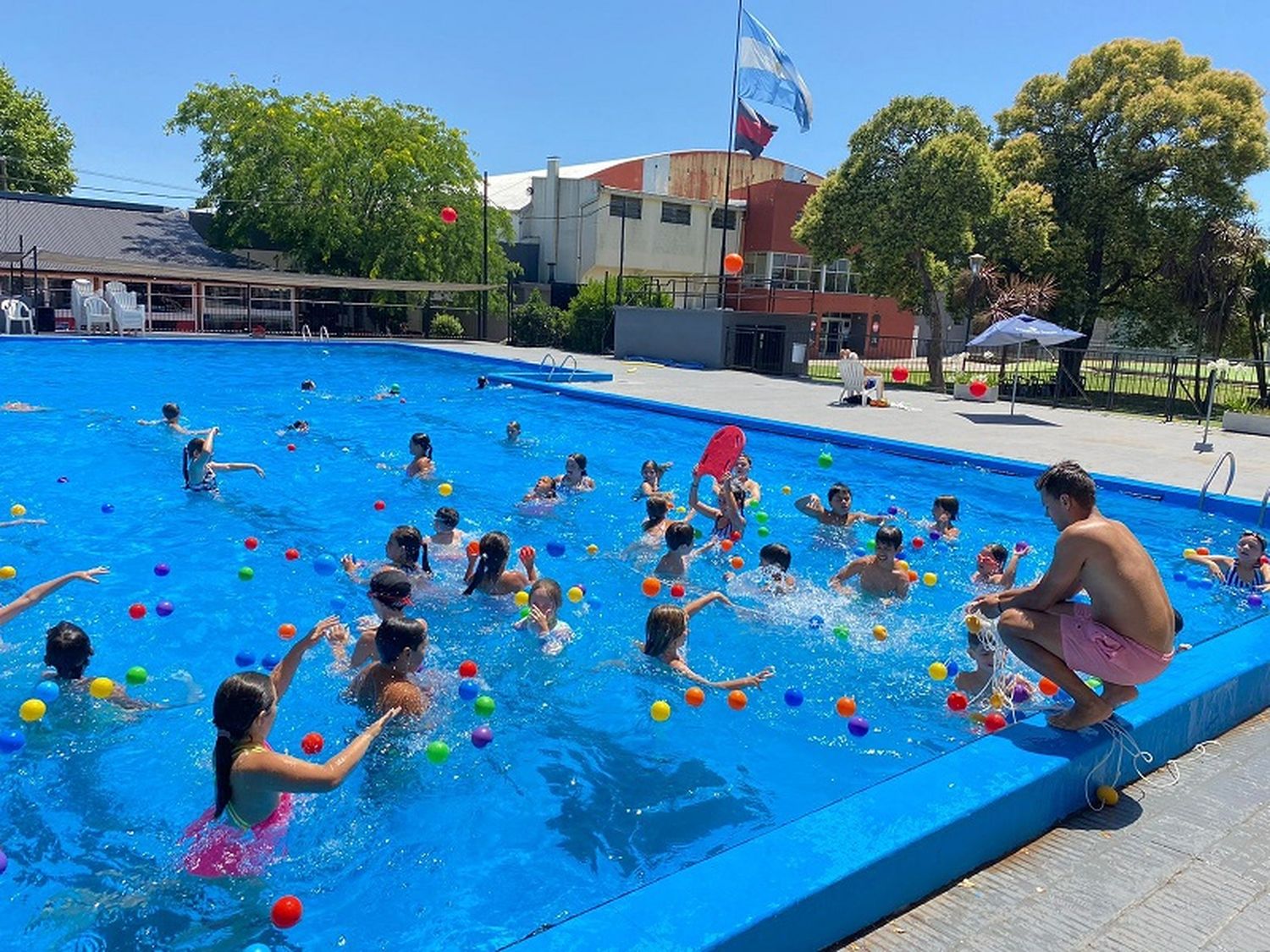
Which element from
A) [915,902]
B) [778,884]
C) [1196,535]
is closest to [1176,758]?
[915,902]

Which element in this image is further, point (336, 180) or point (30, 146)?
point (30, 146)

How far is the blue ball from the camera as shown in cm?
519

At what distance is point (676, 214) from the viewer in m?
46.0

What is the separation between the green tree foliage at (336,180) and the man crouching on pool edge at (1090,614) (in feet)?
123

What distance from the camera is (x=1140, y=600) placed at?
4.11 m

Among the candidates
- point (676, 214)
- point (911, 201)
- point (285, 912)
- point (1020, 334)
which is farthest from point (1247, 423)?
point (676, 214)

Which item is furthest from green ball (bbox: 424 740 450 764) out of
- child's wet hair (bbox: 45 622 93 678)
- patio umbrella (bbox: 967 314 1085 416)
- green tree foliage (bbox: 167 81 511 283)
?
green tree foliage (bbox: 167 81 511 283)

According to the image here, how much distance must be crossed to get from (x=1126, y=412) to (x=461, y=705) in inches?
851

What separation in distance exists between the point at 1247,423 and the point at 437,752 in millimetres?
20120

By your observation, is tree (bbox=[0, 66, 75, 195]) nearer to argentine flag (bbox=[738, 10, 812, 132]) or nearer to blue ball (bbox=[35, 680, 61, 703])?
argentine flag (bbox=[738, 10, 812, 132])

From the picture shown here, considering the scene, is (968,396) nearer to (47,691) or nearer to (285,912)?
(47,691)

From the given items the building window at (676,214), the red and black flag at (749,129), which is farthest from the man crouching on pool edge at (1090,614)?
the building window at (676,214)

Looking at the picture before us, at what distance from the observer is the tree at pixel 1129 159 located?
26094 mm

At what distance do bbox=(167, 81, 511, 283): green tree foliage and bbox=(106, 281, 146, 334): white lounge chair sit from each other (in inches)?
322
